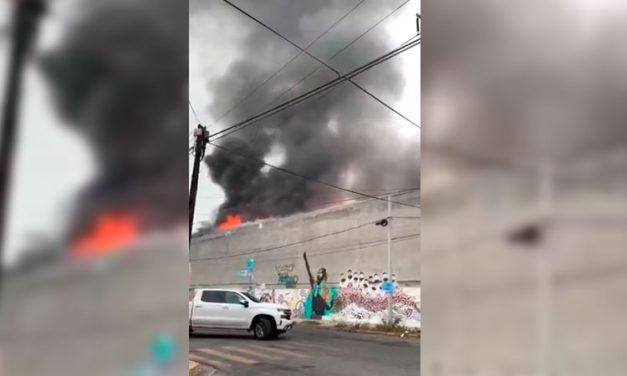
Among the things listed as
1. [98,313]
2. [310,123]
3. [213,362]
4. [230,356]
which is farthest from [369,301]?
[98,313]

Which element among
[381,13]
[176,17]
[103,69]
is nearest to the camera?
[103,69]

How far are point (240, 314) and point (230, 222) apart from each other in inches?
45.9

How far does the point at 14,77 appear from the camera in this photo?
120 cm

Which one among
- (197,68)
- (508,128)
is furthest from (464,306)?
(197,68)

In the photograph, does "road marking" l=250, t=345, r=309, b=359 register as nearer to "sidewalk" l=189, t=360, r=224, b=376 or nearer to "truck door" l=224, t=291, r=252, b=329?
"truck door" l=224, t=291, r=252, b=329

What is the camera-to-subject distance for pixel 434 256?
1.77 m

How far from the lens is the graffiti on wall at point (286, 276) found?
171 inches

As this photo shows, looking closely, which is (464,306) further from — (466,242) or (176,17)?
(176,17)

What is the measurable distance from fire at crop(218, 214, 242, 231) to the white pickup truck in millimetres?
641

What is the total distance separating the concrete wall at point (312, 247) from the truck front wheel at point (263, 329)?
13.5 inches

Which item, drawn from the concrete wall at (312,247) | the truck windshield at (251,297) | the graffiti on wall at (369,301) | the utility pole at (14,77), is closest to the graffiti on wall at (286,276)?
the concrete wall at (312,247)

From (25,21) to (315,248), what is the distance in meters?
3.28

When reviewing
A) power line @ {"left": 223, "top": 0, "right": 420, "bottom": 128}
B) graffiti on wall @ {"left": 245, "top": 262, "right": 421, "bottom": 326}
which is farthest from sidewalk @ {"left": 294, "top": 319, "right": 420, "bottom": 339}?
power line @ {"left": 223, "top": 0, "right": 420, "bottom": 128}

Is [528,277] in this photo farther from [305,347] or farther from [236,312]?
[236,312]
